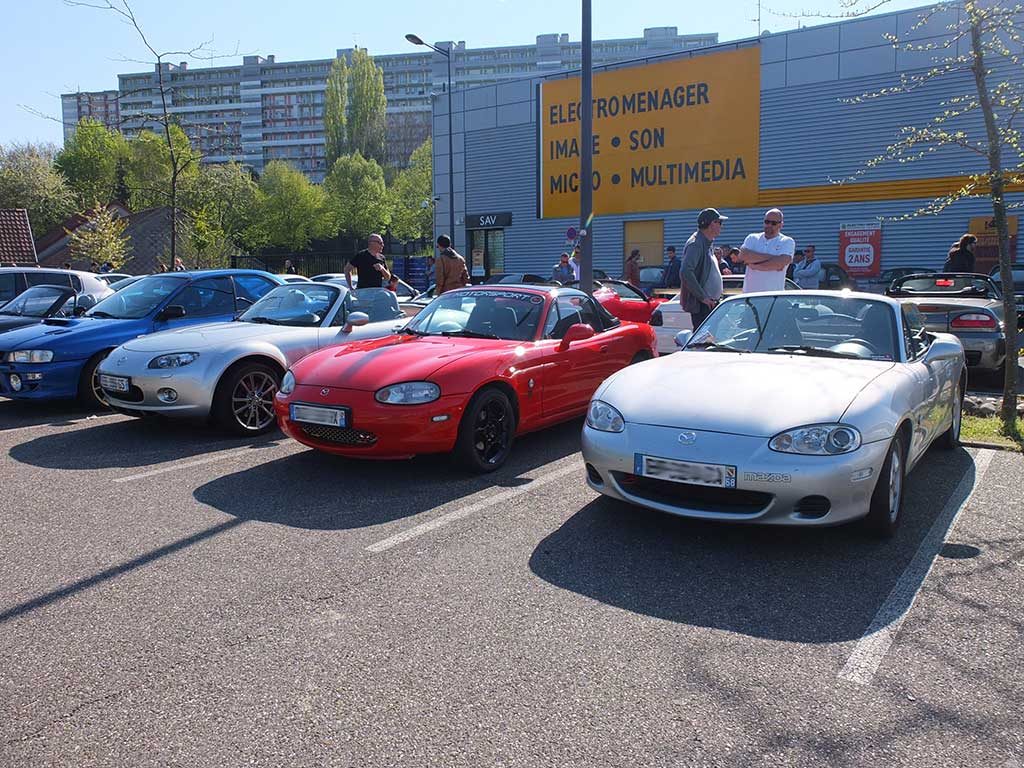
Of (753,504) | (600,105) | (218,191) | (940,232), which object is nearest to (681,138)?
(600,105)

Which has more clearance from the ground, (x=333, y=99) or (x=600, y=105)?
(x=333, y=99)

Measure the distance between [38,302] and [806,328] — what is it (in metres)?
9.76

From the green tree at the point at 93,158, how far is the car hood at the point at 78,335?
236 ft

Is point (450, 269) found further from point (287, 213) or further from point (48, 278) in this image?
point (287, 213)

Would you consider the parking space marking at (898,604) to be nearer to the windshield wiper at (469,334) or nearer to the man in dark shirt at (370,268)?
the windshield wiper at (469,334)

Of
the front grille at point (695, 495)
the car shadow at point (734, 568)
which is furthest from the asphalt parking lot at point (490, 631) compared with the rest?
the front grille at point (695, 495)

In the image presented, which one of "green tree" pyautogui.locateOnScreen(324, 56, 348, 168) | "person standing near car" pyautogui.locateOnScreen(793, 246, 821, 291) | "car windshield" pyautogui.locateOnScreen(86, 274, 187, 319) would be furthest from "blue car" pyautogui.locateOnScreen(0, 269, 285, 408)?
"green tree" pyautogui.locateOnScreen(324, 56, 348, 168)

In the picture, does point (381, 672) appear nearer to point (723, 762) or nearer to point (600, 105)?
point (723, 762)

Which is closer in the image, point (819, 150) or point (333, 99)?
point (819, 150)

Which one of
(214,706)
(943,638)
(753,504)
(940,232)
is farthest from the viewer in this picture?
(940,232)

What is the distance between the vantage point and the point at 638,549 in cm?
433

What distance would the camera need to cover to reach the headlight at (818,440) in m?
4.04

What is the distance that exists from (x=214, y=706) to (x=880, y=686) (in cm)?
235

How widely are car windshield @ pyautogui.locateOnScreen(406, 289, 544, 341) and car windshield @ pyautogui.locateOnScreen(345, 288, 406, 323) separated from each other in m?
1.49
